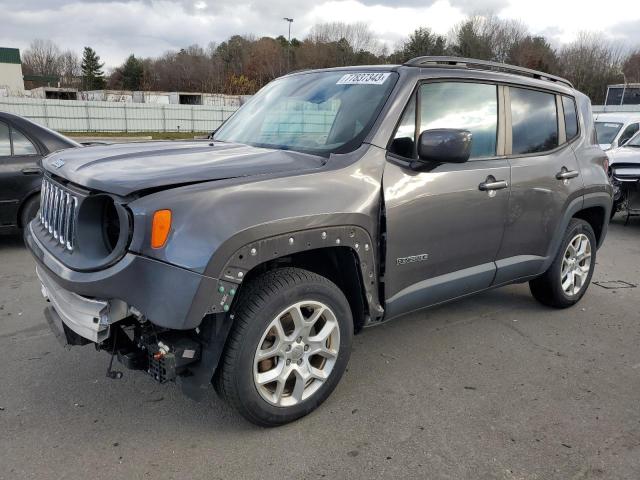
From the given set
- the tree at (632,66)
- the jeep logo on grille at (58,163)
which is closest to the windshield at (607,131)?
the jeep logo on grille at (58,163)

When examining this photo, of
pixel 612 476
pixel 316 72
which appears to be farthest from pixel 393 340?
pixel 316 72

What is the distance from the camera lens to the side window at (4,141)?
6.15 m

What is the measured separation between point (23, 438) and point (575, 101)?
4.71 m

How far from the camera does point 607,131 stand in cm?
1273

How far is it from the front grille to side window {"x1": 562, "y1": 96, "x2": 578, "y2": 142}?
12.5ft

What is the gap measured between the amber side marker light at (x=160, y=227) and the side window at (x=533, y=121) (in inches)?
104

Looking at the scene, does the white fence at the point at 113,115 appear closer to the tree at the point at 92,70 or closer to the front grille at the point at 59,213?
the front grille at the point at 59,213

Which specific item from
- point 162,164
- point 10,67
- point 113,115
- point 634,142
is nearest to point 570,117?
point 162,164

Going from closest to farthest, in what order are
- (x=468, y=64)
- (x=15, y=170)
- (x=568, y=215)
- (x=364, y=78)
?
(x=364, y=78) → (x=468, y=64) → (x=568, y=215) → (x=15, y=170)

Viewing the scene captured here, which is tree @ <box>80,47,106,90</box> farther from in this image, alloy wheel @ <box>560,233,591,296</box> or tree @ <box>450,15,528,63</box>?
alloy wheel @ <box>560,233,591,296</box>

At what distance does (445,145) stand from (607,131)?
38.0 feet

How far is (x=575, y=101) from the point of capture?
4.69 m

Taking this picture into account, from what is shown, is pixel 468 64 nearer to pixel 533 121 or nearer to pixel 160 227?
pixel 533 121

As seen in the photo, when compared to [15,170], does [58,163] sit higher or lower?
higher
